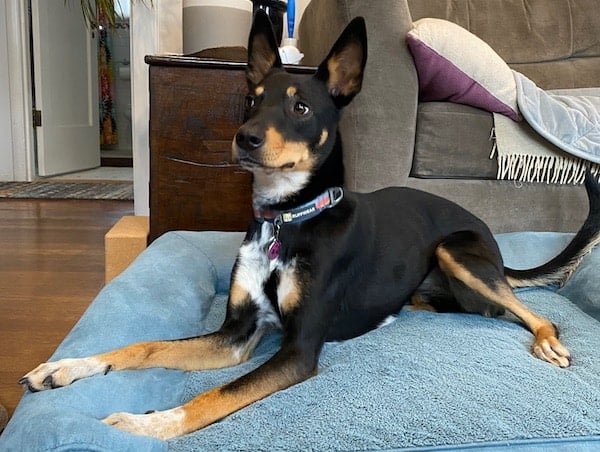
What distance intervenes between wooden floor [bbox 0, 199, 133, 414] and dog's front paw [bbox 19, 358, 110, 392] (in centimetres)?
50

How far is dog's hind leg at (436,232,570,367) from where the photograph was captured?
1.53 metres

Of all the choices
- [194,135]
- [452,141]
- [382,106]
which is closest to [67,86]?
[194,135]

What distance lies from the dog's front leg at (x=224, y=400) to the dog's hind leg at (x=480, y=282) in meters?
0.53

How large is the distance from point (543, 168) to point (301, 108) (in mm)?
1276

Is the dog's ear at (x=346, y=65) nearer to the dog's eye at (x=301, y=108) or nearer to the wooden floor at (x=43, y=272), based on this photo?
the dog's eye at (x=301, y=108)

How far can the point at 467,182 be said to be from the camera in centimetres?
227

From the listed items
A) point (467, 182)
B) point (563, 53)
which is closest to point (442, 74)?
point (467, 182)

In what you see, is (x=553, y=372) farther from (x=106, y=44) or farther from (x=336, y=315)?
(x=106, y=44)

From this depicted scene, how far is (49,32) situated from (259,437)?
17.7 feet

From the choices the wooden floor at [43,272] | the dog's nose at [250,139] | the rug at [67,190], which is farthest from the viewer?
the rug at [67,190]

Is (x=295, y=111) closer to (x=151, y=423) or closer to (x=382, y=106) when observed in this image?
(x=151, y=423)

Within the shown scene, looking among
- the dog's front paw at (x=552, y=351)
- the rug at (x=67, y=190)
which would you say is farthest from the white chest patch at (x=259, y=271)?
the rug at (x=67, y=190)

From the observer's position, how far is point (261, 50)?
5.12 ft

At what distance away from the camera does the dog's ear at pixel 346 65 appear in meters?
1.43
